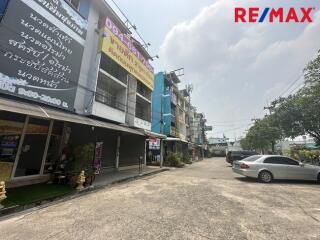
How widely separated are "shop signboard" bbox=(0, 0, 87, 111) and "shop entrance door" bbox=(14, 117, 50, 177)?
127 centimetres

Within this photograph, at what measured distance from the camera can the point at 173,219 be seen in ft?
16.6

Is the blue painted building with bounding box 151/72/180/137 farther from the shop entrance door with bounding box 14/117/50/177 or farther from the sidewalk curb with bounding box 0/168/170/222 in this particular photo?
the sidewalk curb with bounding box 0/168/170/222

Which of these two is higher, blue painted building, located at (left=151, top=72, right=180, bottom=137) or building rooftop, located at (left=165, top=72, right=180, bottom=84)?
building rooftop, located at (left=165, top=72, right=180, bottom=84)

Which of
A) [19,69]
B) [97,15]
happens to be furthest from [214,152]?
[19,69]

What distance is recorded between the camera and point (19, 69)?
7941 mm

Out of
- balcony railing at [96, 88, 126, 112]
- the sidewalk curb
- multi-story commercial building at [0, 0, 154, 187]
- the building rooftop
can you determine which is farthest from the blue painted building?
the sidewalk curb

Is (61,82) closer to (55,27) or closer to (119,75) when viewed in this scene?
(55,27)

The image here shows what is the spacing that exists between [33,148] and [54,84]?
314 cm

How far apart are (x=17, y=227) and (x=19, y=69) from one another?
6.06 meters

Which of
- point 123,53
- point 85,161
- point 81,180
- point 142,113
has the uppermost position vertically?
point 123,53

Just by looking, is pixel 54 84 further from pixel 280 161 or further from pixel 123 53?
pixel 280 161

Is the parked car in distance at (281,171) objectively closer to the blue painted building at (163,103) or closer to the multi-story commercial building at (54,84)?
the multi-story commercial building at (54,84)

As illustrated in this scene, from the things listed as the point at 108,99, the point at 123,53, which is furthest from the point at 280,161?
the point at 123,53

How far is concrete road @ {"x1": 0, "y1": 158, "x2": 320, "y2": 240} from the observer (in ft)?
13.7
